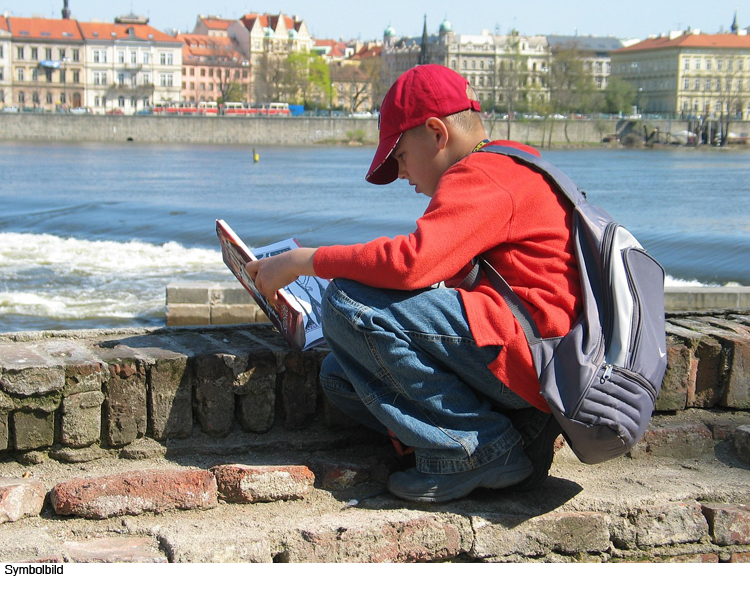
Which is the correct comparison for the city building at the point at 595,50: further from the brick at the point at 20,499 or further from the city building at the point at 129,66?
the brick at the point at 20,499

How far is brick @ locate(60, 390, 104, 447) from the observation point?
3014 millimetres

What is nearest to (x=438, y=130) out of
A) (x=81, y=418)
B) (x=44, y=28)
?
(x=81, y=418)

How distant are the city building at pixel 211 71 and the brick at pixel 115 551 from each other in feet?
417

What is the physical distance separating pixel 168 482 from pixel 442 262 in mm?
1124

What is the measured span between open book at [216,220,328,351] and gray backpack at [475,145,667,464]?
0.85 meters

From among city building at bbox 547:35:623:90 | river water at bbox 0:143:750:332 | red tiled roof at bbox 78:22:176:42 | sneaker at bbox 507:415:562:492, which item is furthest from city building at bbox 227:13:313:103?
sneaker at bbox 507:415:562:492

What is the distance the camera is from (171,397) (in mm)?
3172

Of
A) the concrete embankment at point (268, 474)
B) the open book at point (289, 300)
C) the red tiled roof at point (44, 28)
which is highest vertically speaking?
the red tiled roof at point (44, 28)

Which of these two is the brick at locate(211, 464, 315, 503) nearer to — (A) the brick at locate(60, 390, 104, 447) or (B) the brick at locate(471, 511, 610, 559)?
(A) the brick at locate(60, 390, 104, 447)

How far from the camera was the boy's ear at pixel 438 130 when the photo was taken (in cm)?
278

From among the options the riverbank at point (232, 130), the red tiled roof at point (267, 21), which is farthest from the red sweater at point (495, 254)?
the red tiled roof at point (267, 21)

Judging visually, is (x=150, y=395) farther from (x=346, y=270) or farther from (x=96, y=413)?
(x=346, y=270)

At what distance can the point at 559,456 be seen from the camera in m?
3.32

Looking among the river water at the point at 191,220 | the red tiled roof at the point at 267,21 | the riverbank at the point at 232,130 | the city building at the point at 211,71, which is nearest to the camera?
the river water at the point at 191,220
